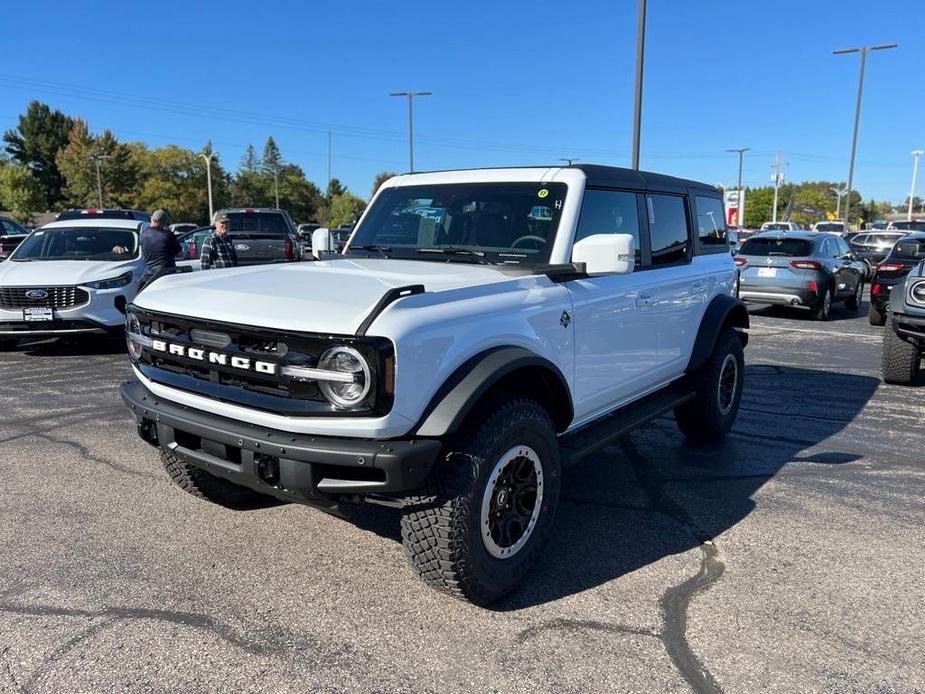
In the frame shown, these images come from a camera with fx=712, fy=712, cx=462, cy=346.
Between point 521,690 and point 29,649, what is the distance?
1.89 meters

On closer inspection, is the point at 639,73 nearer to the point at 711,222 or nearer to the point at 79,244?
the point at 711,222

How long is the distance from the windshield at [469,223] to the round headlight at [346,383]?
4.51 ft

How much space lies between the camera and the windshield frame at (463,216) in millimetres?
3852

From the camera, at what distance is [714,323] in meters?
5.25

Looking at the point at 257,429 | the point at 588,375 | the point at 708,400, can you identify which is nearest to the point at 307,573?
the point at 257,429

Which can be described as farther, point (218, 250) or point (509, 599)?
point (218, 250)

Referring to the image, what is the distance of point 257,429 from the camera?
2875 millimetres

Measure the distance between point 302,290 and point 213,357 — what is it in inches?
18.5

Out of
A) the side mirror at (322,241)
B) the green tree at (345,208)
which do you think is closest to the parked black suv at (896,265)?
the side mirror at (322,241)

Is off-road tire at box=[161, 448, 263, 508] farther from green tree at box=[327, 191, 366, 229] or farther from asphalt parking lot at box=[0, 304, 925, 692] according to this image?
green tree at box=[327, 191, 366, 229]

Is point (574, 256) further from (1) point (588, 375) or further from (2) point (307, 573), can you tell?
(2) point (307, 573)

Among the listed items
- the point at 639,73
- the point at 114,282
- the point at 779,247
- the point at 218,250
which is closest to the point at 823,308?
the point at 779,247

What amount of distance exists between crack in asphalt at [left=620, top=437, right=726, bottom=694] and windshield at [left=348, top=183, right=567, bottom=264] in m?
1.73

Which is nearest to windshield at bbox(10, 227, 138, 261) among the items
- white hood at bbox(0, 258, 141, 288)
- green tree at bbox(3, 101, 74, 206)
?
white hood at bbox(0, 258, 141, 288)
